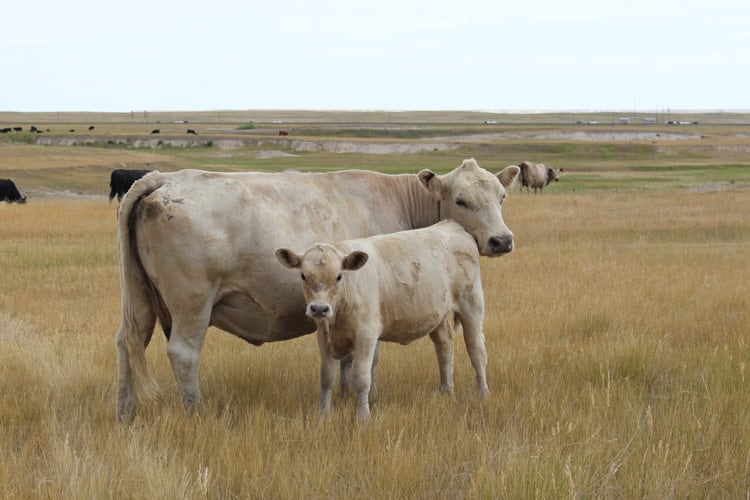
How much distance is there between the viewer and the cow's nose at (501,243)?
7.50 meters

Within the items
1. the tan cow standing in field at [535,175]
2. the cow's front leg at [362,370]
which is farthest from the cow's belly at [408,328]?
the tan cow standing in field at [535,175]

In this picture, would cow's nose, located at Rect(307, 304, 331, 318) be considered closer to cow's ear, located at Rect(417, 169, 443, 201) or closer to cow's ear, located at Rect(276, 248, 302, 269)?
cow's ear, located at Rect(276, 248, 302, 269)

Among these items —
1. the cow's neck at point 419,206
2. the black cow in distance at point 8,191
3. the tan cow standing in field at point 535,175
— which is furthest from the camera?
the tan cow standing in field at point 535,175

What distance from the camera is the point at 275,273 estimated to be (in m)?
6.87

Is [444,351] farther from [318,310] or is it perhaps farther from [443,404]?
[318,310]

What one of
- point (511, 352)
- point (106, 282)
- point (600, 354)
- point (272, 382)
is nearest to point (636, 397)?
point (600, 354)

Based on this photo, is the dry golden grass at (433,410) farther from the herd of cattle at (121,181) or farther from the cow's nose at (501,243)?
the herd of cattle at (121,181)

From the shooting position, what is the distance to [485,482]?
4941mm

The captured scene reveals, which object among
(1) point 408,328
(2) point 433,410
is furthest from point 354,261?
(2) point 433,410

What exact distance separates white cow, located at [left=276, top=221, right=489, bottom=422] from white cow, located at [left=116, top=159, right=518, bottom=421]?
0.45 meters

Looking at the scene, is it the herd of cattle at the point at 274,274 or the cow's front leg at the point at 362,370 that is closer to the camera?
the cow's front leg at the point at 362,370

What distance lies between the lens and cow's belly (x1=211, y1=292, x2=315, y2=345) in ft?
22.9

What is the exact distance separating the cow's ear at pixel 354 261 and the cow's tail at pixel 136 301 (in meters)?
1.79

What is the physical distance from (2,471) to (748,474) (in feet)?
14.5
